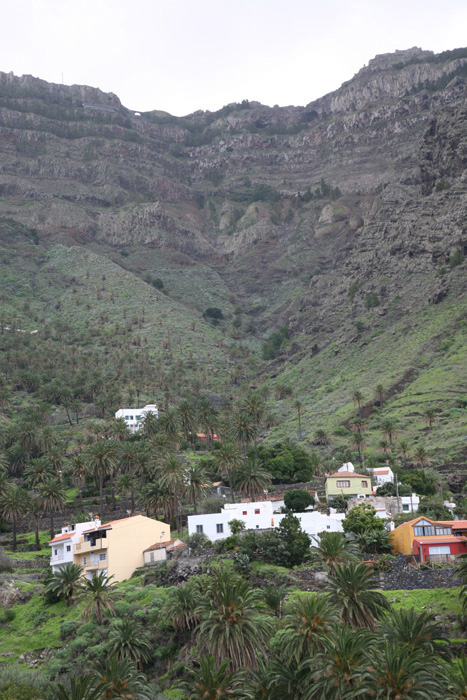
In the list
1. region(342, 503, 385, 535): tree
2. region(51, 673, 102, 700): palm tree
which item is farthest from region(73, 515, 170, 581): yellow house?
region(51, 673, 102, 700): palm tree

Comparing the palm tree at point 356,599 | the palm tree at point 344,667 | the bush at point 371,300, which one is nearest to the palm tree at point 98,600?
the palm tree at point 356,599

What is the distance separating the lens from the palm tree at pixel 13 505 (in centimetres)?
8988

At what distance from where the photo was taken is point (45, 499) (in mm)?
92062

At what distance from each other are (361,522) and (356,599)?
29.8m

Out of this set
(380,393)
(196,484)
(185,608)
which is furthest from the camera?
(380,393)

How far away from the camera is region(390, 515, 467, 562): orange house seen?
65.7 meters

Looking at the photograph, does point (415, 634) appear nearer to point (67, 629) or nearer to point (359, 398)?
point (67, 629)

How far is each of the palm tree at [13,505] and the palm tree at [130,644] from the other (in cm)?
3606

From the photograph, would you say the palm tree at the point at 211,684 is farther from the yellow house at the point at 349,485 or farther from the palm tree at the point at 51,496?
the yellow house at the point at 349,485

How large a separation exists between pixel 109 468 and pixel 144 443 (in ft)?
52.4

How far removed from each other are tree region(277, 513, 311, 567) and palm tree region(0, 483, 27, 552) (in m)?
35.1

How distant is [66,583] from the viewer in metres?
71.0

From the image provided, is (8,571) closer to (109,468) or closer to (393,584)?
(109,468)

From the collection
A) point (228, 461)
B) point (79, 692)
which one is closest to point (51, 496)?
point (228, 461)
